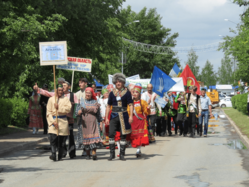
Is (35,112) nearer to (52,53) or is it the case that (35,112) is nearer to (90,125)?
(52,53)

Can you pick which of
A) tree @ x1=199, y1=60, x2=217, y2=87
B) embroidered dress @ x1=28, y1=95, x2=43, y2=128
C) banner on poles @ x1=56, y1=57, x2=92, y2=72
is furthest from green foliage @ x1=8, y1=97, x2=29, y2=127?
tree @ x1=199, y1=60, x2=217, y2=87

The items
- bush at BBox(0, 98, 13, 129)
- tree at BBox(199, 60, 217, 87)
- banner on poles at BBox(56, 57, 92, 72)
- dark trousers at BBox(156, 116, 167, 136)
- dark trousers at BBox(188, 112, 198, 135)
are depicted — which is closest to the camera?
banner on poles at BBox(56, 57, 92, 72)

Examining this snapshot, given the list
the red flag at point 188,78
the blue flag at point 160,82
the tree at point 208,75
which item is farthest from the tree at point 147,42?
the blue flag at point 160,82

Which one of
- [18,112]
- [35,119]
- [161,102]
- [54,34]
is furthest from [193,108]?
[54,34]

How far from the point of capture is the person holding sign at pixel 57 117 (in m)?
10.8

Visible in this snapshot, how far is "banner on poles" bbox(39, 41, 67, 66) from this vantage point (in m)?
12.6

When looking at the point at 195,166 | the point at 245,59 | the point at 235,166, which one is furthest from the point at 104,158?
the point at 245,59

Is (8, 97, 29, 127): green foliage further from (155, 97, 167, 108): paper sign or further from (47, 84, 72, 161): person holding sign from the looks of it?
(47, 84, 72, 161): person holding sign

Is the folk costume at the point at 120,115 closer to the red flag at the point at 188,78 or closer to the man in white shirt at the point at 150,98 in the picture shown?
the man in white shirt at the point at 150,98

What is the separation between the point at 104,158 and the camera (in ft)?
37.2

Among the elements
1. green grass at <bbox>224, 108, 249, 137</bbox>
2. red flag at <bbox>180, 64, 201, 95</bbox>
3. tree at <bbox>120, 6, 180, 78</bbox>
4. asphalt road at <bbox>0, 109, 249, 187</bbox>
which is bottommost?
asphalt road at <bbox>0, 109, 249, 187</bbox>

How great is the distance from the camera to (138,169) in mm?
9367

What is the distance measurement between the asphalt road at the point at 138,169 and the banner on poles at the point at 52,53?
A: 2.53m

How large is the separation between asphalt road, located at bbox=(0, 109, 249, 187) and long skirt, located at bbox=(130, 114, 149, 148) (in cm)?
38
